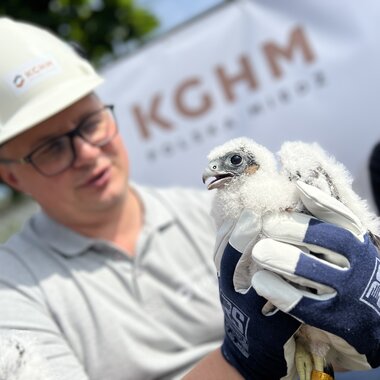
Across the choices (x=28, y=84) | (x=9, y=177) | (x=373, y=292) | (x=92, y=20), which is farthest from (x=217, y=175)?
(x=92, y=20)

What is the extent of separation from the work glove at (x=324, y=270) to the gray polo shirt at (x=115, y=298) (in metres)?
0.58

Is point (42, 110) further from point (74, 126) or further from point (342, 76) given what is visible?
point (342, 76)

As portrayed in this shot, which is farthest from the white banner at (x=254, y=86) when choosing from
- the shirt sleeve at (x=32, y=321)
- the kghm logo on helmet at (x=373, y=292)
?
the kghm logo on helmet at (x=373, y=292)

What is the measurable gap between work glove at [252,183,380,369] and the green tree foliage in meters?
8.60

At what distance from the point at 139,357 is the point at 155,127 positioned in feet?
4.11

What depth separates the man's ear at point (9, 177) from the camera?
1.44 metres

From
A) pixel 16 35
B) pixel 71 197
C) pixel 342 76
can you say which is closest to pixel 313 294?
pixel 71 197

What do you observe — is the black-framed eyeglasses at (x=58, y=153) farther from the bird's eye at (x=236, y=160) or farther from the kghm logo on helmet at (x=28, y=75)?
the bird's eye at (x=236, y=160)

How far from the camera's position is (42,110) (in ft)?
4.15

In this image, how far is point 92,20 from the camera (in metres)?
9.81

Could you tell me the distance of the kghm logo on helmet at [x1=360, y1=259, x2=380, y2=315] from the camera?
747 millimetres

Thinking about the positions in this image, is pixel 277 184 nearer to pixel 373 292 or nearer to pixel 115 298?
pixel 373 292

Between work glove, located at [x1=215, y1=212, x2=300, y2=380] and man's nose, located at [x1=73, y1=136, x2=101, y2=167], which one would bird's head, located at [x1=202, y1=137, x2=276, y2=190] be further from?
man's nose, located at [x1=73, y1=136, x2=101, y2=167]

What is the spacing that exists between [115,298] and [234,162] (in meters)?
0.66
